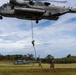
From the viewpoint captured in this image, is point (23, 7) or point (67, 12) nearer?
point (23, 7)

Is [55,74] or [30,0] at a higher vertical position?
[30,0]

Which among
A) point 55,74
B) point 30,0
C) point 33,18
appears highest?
point 30,0

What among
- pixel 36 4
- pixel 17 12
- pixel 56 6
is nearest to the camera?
pixel 17 12

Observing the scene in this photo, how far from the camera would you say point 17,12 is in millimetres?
49750

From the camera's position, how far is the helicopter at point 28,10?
164 feet

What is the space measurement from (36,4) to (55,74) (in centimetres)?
1889

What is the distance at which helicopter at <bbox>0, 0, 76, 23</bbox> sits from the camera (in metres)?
49.9

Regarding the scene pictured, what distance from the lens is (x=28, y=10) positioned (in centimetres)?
5041

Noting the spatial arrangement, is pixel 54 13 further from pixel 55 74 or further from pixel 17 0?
pixel 55 74

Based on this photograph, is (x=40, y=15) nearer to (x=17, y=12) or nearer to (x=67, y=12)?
(x=17, y=12)

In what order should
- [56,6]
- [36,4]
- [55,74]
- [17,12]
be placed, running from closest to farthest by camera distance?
1. [55,74]
2. [17,12]
3. [36,4]
4. [56,6]

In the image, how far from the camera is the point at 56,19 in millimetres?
54312

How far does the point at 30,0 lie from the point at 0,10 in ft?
18.1

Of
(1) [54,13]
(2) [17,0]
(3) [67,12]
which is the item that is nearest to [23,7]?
(2) [17,0]
